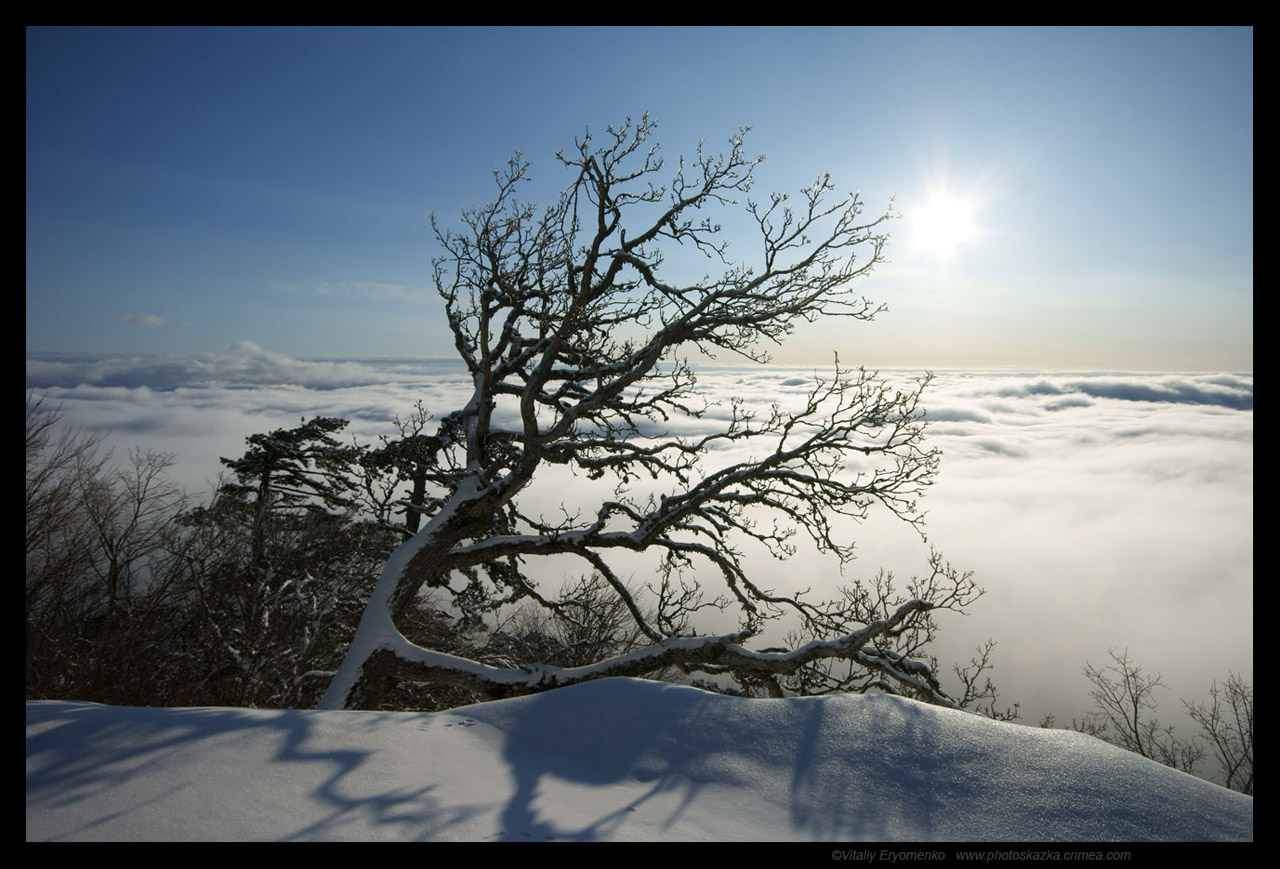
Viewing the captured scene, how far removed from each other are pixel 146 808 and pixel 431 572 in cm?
691

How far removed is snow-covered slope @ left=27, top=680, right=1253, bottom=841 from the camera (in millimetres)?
3221

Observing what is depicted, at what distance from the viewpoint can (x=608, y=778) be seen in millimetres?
4164

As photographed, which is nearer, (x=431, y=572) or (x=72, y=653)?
(x=431, y=572)

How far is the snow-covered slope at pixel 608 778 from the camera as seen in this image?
3.22 m
